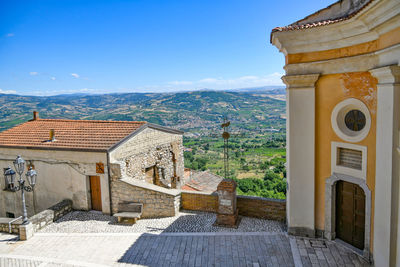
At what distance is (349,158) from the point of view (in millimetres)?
7574

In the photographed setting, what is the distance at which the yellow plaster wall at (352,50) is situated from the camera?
229 inches

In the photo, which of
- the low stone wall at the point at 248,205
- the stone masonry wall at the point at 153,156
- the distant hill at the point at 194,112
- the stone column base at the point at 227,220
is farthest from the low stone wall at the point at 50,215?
the distant hill at the point at 194,112

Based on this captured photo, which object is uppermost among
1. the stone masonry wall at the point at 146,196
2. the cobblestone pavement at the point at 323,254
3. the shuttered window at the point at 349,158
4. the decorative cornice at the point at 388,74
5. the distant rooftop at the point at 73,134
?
the decorative cornice at the point at 388,74

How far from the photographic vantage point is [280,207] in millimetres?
9828

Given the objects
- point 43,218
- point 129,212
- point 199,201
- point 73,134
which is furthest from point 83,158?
point 199,201

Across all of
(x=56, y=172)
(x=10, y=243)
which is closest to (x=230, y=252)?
(x=10, y=243)

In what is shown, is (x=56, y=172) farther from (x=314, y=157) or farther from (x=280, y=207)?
(x=314, y=157)

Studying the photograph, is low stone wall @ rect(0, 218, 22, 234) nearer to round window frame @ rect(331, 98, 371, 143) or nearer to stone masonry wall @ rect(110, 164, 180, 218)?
stone masonry wall @ rect(110, 164, 180, 218)

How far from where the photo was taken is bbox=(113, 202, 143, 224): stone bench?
1040 centimetres

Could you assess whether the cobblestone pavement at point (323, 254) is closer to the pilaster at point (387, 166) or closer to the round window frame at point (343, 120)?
the pilaster at point (387, 166)

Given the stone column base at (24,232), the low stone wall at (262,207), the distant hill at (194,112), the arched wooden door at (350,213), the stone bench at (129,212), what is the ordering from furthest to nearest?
the distant hill at (194,112) < the stone bench at (129,212) < the low stone wall at (262,207) < the stone column base at (24,232) < the arched wooden door at (350,213)

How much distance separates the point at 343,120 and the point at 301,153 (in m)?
1.49

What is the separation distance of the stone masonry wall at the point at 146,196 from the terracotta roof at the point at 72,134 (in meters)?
1.51

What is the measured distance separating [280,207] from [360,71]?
520 centimetres
